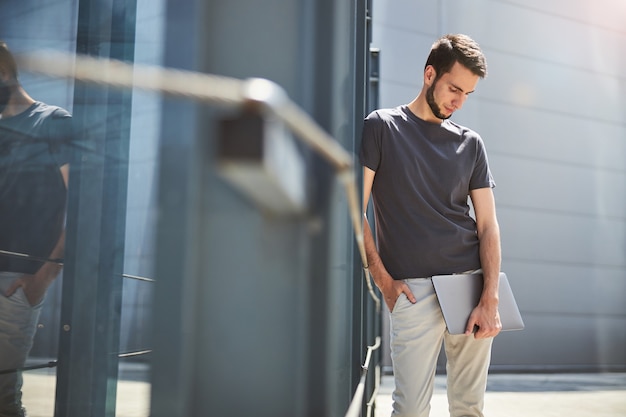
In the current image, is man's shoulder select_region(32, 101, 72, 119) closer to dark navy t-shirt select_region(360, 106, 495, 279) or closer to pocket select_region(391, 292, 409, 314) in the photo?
dark navy t-shirt select_region(360, 106, 495, 279)

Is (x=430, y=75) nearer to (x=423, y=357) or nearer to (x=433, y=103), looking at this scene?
(x=433, y=103)

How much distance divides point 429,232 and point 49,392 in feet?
3.68

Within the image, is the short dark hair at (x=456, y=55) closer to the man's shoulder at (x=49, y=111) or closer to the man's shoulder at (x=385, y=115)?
the man's shoulder at (x=385, y=115)

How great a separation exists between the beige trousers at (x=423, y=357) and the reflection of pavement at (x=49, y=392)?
0.74 metres

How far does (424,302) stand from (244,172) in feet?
5.38

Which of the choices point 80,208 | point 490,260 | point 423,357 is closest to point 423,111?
point 490,260

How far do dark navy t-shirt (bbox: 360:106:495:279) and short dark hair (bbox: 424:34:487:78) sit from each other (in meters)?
0.18

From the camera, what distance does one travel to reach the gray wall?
8625 mm

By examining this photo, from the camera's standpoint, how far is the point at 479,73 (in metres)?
2.14

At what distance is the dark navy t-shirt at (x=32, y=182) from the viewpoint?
179 centimetres

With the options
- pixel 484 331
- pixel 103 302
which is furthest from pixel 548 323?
pixel 103 302

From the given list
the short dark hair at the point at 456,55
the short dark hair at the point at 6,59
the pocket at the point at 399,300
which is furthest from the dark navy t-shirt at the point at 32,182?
the short dark hair at the point at 456,55

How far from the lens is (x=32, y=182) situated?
184 cm

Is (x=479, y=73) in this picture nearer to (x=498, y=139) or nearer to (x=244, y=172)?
(x=244, y=172)
